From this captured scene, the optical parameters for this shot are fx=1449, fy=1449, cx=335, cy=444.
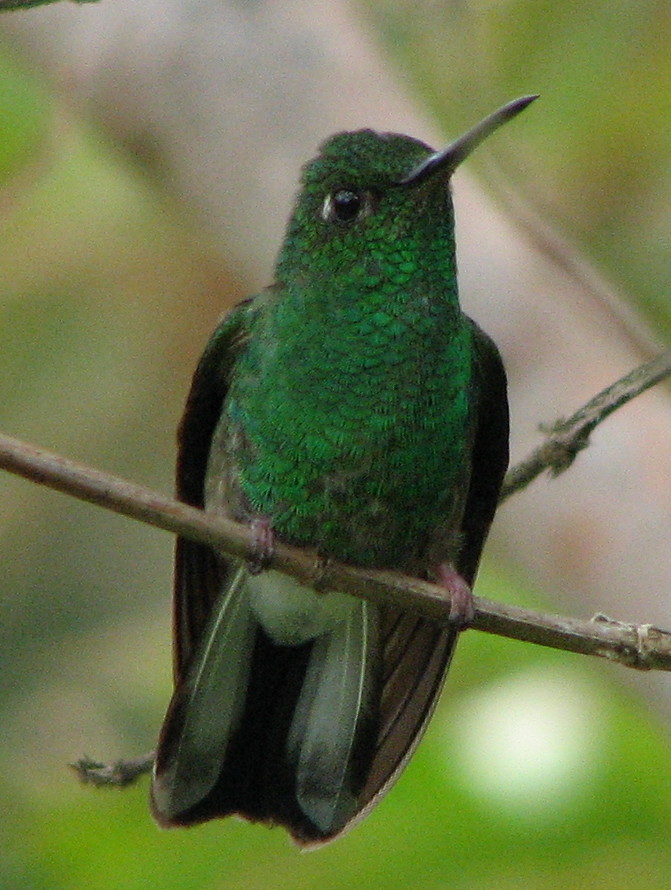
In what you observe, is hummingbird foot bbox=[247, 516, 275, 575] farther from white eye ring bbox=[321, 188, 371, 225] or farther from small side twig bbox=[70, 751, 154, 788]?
white eye ring bbox=[321, 188, 371, 225]

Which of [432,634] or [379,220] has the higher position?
[379,220]

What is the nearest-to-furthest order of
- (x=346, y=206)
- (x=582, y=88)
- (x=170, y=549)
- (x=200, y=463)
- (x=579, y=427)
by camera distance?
(x=579, y=427) → (x=346, y=206) → (x=200, y=463) → (x=582, y=88) → (x=170, y=549)

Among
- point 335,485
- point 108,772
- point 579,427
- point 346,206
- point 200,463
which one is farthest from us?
point 200,463

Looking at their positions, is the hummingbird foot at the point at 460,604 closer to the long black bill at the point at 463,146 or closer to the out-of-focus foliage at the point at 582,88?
the long black bill at the point at 463,146

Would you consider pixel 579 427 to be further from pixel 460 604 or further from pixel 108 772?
pixel 108 772

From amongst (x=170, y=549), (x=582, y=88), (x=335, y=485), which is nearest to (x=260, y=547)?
(x=335, y=485)

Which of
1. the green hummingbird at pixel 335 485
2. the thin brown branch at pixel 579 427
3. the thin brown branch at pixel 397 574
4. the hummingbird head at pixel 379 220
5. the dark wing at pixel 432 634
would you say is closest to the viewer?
the thin brown branch at pixel 397 574

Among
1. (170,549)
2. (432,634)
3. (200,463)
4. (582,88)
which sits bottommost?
(432,634)

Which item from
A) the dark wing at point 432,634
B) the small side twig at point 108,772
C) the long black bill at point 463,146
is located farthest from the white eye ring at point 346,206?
the small side twig at point 108,772
